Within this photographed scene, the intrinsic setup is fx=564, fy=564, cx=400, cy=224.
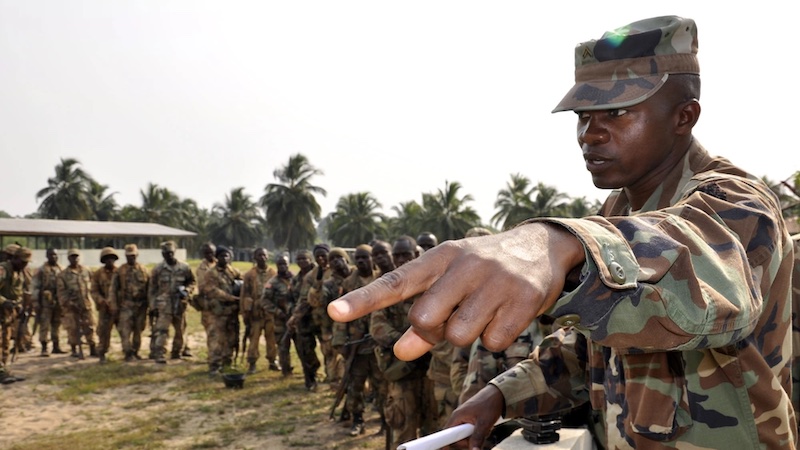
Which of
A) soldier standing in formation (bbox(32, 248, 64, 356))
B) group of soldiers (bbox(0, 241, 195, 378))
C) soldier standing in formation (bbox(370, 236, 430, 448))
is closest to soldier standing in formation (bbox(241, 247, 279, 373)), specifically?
group of soldiers (bbox(0, 241, 195, 378))

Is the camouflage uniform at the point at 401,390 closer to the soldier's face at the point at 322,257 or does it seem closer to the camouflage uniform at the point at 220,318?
the soldier's face at the point at 322,257

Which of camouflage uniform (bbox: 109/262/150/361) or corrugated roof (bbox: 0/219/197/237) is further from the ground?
corrugated roof (bbox: 0/219/197/237)

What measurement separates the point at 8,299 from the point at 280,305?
478cm

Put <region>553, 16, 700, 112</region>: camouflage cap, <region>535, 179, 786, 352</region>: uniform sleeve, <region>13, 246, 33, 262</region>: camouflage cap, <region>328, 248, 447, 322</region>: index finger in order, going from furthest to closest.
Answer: <region>13, 246, 33, 262</region>: camouflage cap < <region>553, 16, 700, 112</region>: camouflage cap < <region>535, 179, 786, 352</region>: uniform sleeve < <region>328, 248, 447, 322</region>: index finger

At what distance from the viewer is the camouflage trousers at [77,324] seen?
1191 centimetres

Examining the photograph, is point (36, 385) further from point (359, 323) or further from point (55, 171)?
point (55, 171)

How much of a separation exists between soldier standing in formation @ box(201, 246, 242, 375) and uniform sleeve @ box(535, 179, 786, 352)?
1035 cm

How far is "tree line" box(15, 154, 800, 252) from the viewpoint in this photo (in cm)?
3909

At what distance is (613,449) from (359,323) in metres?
5.52

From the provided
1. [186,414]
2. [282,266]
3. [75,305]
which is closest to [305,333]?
[282,266]

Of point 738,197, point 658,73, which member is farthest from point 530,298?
point 658,73

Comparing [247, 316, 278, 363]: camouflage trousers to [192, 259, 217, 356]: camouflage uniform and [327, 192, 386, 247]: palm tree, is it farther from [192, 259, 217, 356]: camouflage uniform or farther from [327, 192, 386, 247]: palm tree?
[327, 192, 386, 247]: palm tree

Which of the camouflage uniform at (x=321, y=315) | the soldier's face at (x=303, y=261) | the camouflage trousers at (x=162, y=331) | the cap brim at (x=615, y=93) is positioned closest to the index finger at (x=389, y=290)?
the cap brim at (x=615, y=93)

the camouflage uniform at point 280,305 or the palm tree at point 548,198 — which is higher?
the palm tree at point 548,198
